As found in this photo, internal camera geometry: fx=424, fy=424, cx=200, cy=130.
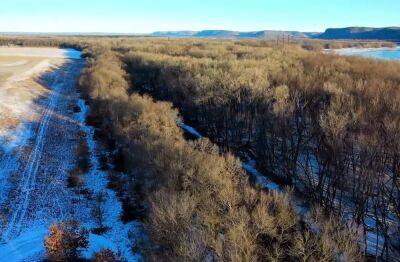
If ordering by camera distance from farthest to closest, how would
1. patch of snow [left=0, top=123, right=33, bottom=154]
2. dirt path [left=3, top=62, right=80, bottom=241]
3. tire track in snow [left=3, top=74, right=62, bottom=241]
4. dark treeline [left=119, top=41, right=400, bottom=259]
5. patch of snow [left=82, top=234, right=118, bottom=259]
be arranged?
patch of snow [left=0, top=123, right=33, bottom=154] < dirt path [left=3, top=62, right=80, bottom=241] < tire track in snow [left=3, top=74, right=62, bottom=241] < dark treeline [left=119, top=41, right=400, bottom=259] < patch of snow [left=82, top=234, right=118, bottom=259]

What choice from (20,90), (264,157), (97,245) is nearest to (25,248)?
(97,245)

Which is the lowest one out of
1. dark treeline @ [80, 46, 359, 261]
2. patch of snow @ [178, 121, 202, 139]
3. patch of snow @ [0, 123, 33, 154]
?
patch of snow @ [178, 121, 202, 139]

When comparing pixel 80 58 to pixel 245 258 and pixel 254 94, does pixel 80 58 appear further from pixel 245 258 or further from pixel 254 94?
pixel 245 258

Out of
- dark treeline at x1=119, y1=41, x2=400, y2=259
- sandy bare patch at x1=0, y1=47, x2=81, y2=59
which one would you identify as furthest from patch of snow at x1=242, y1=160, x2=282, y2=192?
sandy bare patch at x1=0, y1=47, x2=81, y2=59

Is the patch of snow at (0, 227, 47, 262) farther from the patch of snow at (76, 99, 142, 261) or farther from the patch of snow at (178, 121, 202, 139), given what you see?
the patch of snow at (178, 121, 202, 139)

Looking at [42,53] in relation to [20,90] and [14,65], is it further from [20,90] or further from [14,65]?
[20,90]
